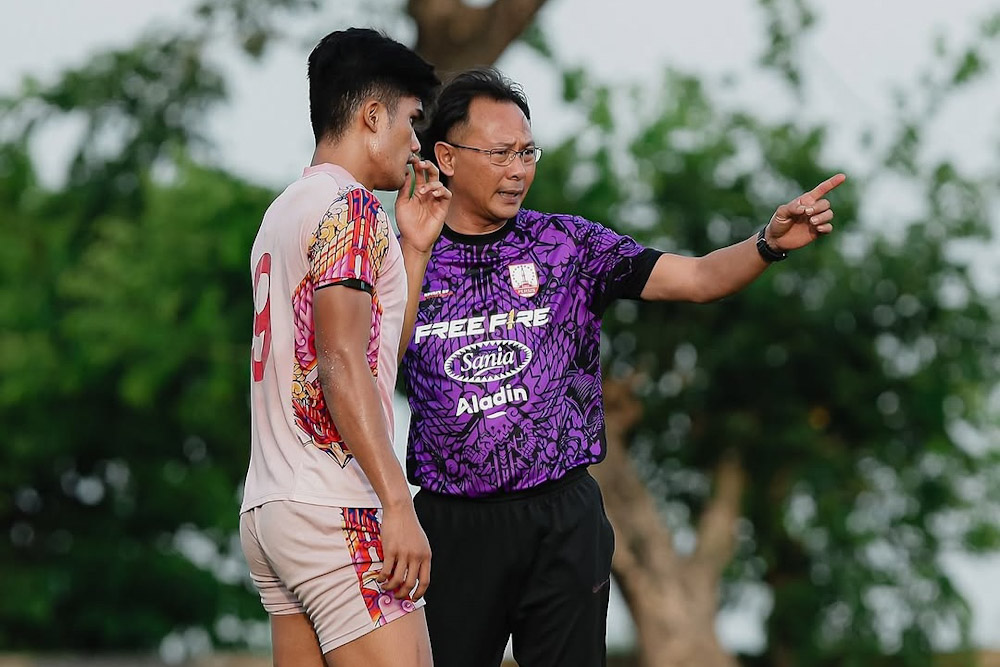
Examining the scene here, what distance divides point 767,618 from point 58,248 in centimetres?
852

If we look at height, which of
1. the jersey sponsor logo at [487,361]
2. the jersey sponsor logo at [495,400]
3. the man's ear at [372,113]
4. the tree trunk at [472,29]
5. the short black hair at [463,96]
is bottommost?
the jersey sponsor logo at [495,400]

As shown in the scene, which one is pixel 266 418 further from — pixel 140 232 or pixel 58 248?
pixel 58 248

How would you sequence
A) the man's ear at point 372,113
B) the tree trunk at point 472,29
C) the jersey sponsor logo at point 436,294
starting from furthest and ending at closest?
the tree trunk at point 472,29
the jersey sponsor logo at point 436,294
the man's ear at point 372,113

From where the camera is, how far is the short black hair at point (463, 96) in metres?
3.71

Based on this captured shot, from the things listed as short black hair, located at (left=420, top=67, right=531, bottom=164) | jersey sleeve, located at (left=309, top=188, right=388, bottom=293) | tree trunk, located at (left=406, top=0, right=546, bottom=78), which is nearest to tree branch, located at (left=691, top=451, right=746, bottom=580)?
tree trunk, located at (left=406, top=0, right=546, bottom=78)

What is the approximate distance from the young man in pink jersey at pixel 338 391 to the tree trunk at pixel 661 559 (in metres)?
8.59

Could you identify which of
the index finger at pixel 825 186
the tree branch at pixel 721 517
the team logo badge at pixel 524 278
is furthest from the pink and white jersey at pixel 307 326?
the tree branch at pixel 721 517

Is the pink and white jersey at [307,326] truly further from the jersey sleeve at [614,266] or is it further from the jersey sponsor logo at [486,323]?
the jersey sleeve at [614,266]

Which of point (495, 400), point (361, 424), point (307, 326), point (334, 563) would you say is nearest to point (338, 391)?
point (361, 424)

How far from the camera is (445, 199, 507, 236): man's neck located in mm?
3680

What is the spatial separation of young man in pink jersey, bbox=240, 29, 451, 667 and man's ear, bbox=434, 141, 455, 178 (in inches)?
31.9

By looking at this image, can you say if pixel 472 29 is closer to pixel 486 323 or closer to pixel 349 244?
pixel 486 323

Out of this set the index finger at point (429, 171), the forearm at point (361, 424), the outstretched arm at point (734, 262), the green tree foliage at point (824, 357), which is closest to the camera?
the forearm at point (361, 424)

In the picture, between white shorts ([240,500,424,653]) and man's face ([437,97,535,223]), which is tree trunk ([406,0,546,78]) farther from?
white shorts ([240,500,424,653])
